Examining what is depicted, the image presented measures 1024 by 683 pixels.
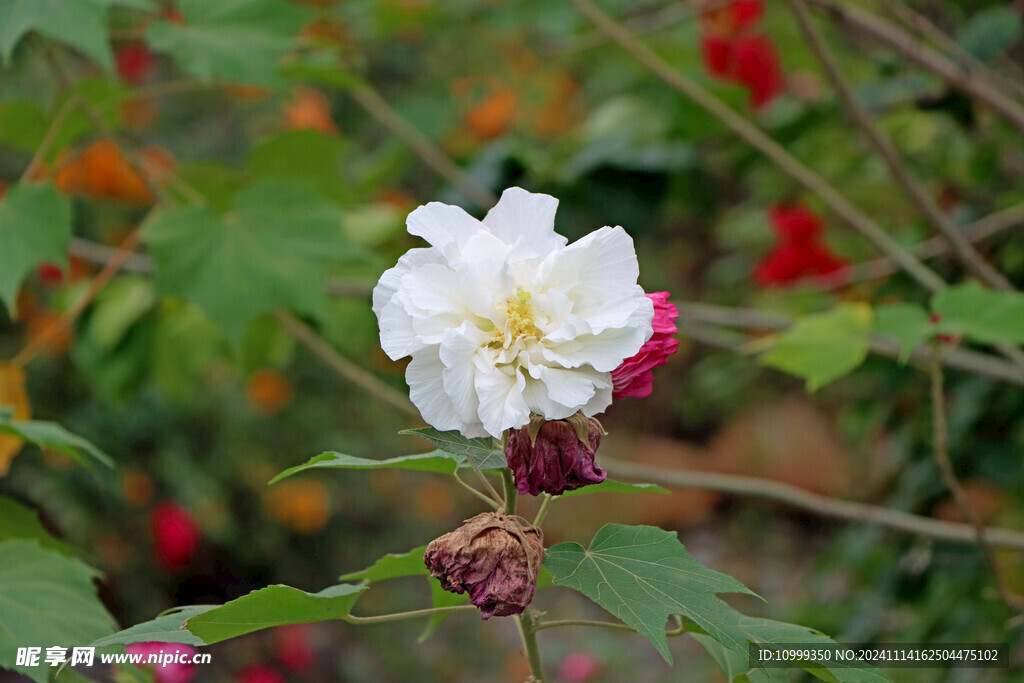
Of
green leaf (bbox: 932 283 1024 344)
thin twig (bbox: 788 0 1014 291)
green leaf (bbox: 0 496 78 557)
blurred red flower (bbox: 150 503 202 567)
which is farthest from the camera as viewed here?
blurred red flower (bbox: 150 503 202 567)

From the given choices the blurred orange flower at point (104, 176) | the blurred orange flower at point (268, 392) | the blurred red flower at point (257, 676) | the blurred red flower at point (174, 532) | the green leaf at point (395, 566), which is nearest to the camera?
the green leaf at point (395, 566)

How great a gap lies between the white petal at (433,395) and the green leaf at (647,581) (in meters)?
0.09

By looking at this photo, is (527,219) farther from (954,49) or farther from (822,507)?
(954,49)

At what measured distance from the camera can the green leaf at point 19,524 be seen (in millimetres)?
732

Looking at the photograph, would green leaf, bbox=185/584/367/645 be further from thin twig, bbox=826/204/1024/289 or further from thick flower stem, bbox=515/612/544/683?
thin twig, bbox=826/204/1024/289

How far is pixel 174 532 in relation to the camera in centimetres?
217

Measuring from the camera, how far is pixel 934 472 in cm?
133

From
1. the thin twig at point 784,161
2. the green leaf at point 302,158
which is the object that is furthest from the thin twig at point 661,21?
the green leaf at point 302,158

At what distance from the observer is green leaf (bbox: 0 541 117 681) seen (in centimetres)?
58

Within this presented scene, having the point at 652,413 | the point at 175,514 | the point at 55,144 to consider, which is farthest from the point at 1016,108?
the point at 652,413

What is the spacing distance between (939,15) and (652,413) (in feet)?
8.36

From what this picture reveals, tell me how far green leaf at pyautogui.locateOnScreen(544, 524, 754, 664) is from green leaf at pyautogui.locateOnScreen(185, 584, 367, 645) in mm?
119

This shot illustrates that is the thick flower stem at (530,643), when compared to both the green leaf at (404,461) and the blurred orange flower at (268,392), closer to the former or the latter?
the green leaf at (404,461)

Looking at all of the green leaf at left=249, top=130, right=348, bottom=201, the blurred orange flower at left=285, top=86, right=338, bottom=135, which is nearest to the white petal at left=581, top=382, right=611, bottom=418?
the green leaf at left=249, top=130, right=348, bottom=201
